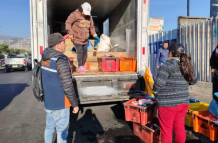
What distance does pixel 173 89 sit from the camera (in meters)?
2.47

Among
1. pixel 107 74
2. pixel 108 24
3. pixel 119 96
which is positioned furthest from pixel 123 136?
pixel 108 24

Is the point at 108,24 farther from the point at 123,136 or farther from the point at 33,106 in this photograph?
the point at 123,136

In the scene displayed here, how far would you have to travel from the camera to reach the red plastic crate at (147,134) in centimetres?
308

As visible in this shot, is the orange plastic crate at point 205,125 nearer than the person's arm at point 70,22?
Yes

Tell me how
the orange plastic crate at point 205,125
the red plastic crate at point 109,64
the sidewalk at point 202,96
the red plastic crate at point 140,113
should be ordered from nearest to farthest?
the orange plastic crate at point 205,125
the red plastic crate at point 140,113
the red plastic crate at point 109,64
the sidewalk at point 202,96

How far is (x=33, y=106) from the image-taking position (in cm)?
598

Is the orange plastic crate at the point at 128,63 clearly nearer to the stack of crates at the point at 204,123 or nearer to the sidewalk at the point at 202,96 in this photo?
the stack of crates at the point at 204,123

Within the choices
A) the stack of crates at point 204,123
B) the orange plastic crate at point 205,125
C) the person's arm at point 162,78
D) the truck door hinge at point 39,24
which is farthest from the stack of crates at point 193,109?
the truck door hinge at point 39,24

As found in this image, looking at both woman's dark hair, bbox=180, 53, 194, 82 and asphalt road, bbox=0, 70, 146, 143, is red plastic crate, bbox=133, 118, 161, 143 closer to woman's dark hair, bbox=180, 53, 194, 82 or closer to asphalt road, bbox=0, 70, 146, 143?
asphalt road, bbox=0, 70, 146, 143

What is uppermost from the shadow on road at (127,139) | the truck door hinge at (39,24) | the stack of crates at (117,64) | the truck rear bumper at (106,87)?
the truck door hinge at (39,24)

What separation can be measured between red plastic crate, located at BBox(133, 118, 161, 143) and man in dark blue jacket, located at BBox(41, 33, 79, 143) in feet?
4.92

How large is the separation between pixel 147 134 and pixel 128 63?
192cm

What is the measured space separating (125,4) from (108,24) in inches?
107

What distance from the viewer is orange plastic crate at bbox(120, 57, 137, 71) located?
4.52m
